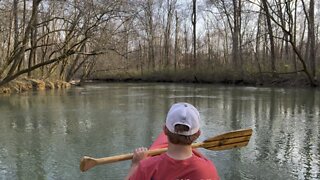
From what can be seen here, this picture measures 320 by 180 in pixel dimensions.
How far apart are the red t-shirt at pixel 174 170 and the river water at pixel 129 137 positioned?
3.32 metres

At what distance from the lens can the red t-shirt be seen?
200cm

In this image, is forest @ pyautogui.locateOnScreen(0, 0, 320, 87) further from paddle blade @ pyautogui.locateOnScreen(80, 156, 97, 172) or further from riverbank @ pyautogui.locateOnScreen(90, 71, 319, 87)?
paddle blade @ pyautogui.locateOnScreen(80, 156, 97, 172)

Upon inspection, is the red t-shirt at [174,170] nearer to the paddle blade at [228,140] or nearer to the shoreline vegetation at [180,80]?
the paddle blade at [228,140]

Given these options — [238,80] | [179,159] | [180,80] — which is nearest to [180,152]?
[179,159]

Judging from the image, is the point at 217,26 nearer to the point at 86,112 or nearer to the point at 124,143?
the point at 86,112

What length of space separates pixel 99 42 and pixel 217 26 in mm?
32361

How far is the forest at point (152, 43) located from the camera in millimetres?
9078

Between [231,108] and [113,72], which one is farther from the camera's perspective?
[113,72]

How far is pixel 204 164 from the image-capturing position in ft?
6.75

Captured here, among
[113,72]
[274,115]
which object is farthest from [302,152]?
[113,72]

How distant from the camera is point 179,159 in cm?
201

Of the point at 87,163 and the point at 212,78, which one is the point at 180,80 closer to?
the point at 212,78

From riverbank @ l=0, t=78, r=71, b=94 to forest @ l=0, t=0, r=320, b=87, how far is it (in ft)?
3.18

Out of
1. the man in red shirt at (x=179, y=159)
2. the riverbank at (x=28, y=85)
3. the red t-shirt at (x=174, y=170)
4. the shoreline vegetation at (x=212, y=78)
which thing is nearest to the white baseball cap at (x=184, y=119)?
the man in red shirt at (x=179, y=159)
